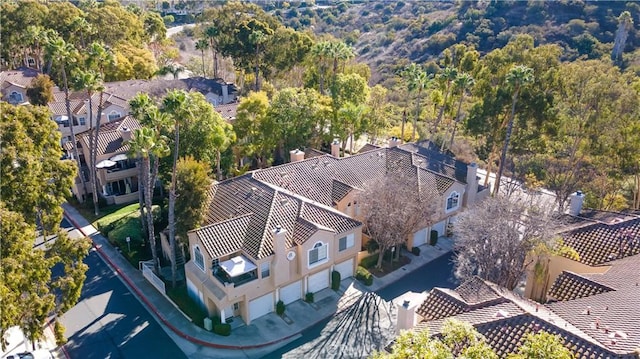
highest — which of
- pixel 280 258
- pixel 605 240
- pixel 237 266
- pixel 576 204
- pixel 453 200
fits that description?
pixel 576 204

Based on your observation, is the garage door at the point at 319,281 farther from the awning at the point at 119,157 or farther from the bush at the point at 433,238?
the awning at the point at 119,157

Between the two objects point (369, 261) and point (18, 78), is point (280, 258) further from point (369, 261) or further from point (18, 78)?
point (18, 78)

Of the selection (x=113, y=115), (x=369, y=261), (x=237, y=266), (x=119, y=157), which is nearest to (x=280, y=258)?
(x=237, y=266)

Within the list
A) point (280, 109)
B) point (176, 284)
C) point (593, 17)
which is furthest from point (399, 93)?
point (176, 284)

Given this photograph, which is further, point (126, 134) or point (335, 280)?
point (126, 134)

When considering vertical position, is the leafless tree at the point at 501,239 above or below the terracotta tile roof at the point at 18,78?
below

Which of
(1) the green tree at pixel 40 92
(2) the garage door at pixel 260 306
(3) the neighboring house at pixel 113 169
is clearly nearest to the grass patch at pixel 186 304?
(2) the garage door at pixel 260 306

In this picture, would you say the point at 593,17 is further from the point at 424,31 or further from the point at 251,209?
the point at 251,209
